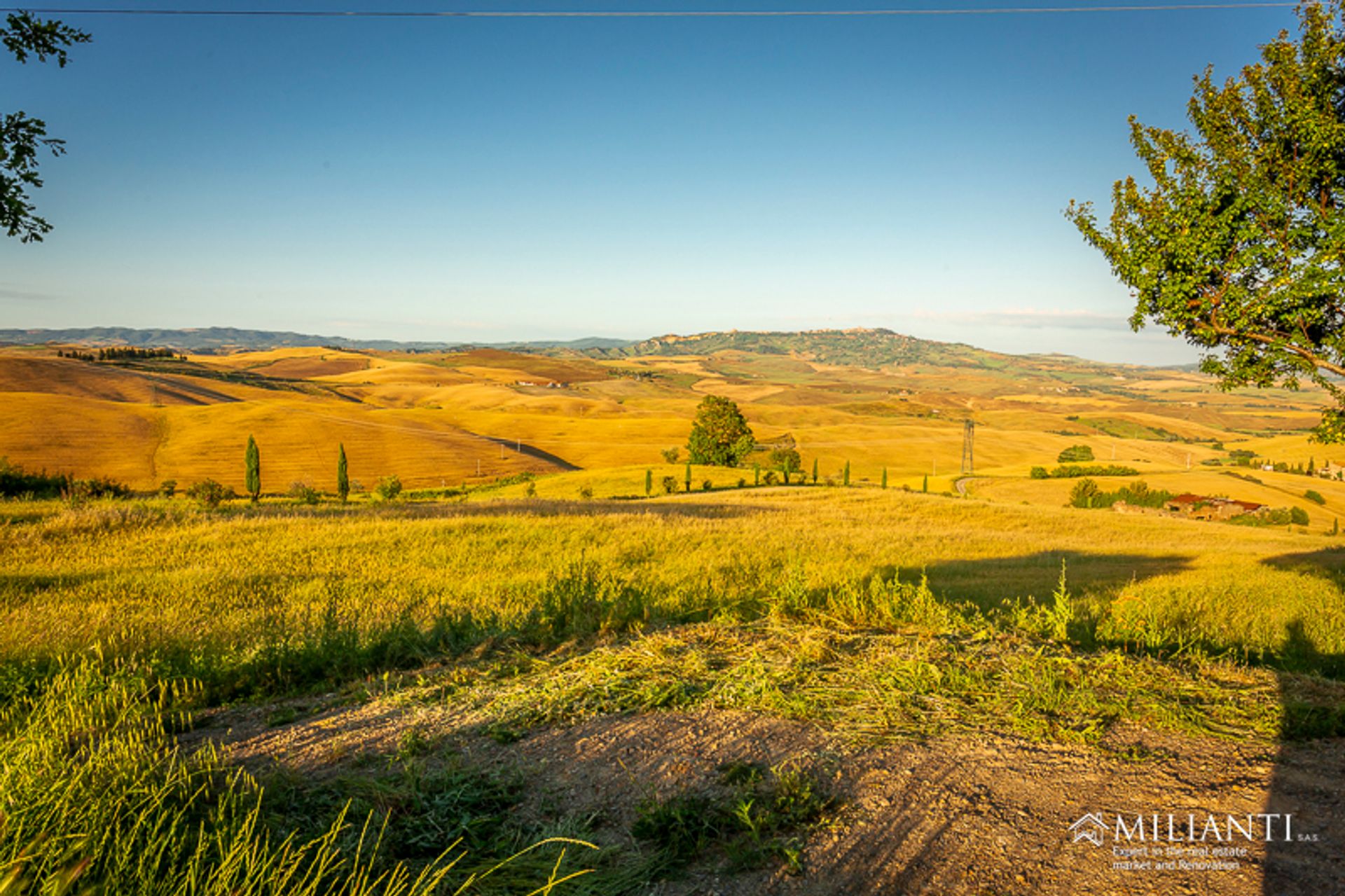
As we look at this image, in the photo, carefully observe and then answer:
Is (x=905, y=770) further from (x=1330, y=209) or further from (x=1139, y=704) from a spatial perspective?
(x=1330, y=209)

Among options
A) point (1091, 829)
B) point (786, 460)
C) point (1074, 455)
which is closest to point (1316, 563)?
point (1091, 829)

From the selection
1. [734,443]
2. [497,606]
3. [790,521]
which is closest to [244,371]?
[734,443]

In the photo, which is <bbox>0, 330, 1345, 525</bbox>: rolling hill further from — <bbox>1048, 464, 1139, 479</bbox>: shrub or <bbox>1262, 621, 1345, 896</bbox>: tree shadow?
<bbox>1262, 621, 1345, 896</bbox>: tree shadow

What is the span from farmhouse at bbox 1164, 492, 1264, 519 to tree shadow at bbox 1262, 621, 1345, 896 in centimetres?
5719

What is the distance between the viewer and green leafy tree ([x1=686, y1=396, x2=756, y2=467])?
8712cm

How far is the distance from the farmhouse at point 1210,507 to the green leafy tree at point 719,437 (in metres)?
Answer: 43.1

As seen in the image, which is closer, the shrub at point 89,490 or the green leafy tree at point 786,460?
the shrub at point 89,490

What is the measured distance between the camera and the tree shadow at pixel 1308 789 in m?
3.06

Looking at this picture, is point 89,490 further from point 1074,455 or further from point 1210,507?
point 1074,455

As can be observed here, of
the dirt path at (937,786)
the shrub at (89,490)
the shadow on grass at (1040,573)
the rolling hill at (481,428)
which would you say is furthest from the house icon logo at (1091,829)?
the rolling hill at (481,428)

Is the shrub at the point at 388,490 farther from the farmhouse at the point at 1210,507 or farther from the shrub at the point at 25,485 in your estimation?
the farmhouse at the point at 1210,507

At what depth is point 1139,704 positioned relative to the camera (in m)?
4.82

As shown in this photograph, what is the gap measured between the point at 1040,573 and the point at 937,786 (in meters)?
13.7

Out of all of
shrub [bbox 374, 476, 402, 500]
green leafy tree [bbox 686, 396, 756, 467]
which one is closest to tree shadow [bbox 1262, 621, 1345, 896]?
shrub [bbox 374, 476, 402, 500]
